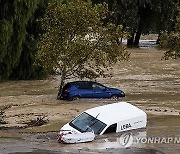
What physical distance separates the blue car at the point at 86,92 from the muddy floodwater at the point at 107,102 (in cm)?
51

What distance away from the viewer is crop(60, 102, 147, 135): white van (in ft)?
55.8

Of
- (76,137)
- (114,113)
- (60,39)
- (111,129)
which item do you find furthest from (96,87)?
(76,137)

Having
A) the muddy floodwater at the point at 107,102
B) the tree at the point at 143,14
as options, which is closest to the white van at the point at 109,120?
the muddy floodwater at the point at 107,102

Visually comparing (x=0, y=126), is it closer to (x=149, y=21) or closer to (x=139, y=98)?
(x=139, y=98)

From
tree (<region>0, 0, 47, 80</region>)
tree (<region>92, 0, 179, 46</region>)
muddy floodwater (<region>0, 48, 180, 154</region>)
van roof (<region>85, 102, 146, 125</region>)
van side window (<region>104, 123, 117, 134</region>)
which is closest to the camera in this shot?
muddy floodwater (<region>0, 48, 180, 154</region>)

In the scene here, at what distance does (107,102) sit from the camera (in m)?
27.4

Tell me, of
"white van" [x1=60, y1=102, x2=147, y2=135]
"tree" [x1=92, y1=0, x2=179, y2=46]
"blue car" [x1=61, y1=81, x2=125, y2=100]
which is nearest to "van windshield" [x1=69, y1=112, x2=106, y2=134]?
"white van" [x1=60, y1=102, x2=147, y2=135]

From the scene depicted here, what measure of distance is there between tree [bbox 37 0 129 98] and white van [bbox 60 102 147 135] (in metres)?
11.4

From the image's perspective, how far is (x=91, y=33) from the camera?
29453mm

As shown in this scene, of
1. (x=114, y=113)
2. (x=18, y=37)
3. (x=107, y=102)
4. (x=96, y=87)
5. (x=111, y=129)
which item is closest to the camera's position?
(x=111, y=129)

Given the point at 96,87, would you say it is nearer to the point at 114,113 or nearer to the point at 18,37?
the point at 18,37

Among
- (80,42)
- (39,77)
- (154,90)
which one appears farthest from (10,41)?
(154,90)

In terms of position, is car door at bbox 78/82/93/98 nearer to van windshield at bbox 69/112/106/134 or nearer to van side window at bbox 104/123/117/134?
van windshield at bbox 69/112/106/134

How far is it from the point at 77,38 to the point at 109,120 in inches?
514
